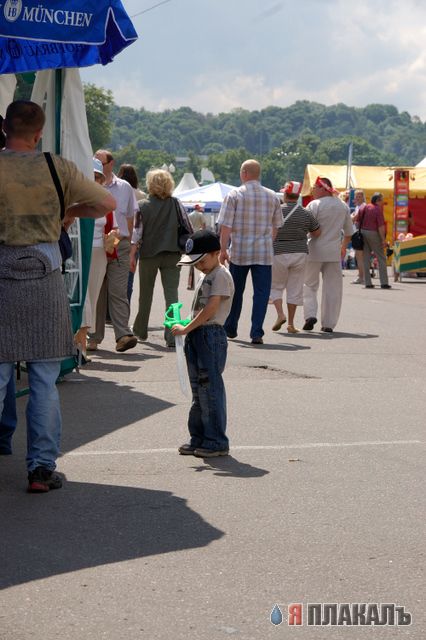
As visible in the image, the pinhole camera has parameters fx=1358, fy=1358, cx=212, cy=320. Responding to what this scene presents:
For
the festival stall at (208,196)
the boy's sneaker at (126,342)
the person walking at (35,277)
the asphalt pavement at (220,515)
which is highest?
the festival stall at (208,196)

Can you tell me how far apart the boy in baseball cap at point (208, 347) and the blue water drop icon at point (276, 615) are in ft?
9.31

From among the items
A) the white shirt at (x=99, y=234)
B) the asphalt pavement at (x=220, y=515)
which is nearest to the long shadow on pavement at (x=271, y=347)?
the white shirt at (x=99, y=234)

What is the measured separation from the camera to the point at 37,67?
359 inches

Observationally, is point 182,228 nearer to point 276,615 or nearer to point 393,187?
point 276,615

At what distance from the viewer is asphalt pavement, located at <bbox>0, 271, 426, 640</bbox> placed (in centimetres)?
464

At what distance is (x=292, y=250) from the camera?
51.3ft

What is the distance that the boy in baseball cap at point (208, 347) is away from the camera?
7.49 meters

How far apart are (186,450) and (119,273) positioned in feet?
17.5

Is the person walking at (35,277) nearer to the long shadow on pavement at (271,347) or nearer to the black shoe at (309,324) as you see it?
the long shadow on pavement at (271,347)

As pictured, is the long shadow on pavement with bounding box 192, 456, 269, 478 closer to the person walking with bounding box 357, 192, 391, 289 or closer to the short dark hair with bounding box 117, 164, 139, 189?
the short dark hair with bounding box 117, 164, 139, 189

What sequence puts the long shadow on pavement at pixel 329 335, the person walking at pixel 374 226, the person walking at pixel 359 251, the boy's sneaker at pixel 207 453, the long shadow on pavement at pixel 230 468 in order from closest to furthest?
the long shadow on pavement at pixel 230 468, the boy's sneaker at pixel 207 453, the long shadow on pavement at pixel 329 335, the person walking at pixel 374 226, the person walking at pixel 359 251

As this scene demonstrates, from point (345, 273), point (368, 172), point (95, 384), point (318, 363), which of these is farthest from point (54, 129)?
point (368, 172)

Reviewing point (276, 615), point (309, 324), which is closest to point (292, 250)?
point (309, 324)

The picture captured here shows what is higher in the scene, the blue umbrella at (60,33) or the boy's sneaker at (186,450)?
the blue umbrella at (60,33)
